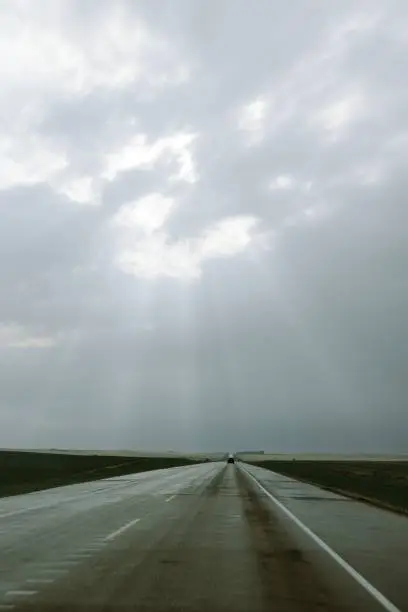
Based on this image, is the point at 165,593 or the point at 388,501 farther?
the point at 388,501

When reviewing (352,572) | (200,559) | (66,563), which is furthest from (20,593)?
(352,572)

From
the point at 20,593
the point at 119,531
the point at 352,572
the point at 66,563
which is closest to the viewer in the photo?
the point at 20,593

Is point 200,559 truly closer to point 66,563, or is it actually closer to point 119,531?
point 66,563

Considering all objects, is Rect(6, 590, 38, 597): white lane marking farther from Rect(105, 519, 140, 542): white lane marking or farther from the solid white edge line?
Rect(105, 519, 140, 542): white lane marking

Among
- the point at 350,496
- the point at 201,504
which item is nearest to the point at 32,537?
the point at 201,504

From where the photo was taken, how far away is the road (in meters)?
11.0

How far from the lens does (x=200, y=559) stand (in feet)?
49.7

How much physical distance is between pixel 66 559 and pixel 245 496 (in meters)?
21.8

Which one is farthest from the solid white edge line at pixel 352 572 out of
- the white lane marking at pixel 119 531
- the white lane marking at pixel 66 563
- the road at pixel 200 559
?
the white lane marking at pixel 66 563

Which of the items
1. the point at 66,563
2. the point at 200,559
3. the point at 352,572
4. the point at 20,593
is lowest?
the point at 20,593

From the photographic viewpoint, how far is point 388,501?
33.4 m

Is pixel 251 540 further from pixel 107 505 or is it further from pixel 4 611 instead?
pixel 107 505

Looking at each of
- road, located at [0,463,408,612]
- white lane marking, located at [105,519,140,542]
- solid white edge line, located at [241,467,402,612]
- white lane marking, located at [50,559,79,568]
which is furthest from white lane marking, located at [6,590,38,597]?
white lane marking, located at [105,519,140,542]

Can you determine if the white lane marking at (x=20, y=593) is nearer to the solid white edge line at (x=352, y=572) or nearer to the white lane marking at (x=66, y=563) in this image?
the white lane marking at (x=66, y=563)
